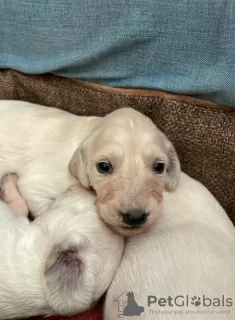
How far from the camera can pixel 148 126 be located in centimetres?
198

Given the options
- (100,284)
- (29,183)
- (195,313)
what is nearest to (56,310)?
(100,284)

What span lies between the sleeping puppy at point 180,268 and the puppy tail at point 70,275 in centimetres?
16

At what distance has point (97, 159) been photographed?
6.26 feet

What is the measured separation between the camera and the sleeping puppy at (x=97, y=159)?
70.6 inches

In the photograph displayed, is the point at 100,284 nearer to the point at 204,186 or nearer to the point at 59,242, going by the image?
the point at 59,242

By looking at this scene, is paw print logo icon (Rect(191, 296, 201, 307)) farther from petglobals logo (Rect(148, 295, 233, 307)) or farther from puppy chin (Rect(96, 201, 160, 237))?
puppy chin (Rect(96, 201, 160, 237))

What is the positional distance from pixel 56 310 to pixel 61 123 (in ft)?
3.00

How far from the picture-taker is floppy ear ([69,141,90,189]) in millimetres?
1992

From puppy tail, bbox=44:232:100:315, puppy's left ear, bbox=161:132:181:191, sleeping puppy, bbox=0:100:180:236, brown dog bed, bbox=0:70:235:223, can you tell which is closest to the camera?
puppy tail, bbox=44:232:100:315

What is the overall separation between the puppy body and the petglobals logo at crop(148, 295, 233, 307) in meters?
0.65

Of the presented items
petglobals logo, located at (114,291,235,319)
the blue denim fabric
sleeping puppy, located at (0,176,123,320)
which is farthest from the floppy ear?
petglobals logo, located at (114,291,235,319)

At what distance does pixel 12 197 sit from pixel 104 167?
0.51m

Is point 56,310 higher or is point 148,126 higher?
point 148,126

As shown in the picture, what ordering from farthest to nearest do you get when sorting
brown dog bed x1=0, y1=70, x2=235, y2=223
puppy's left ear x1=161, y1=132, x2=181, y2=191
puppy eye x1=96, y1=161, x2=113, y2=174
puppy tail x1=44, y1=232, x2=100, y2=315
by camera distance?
brown dog bed x1=0, y1=70, x2=235, y2=223, puppy's left ear x1=161, y1=132, x2=181, y2=191, puppy eye x1=96, y1=161, x2=113, y2=174, puppy tail x1=44, y1=232, x2=100, y2=315
